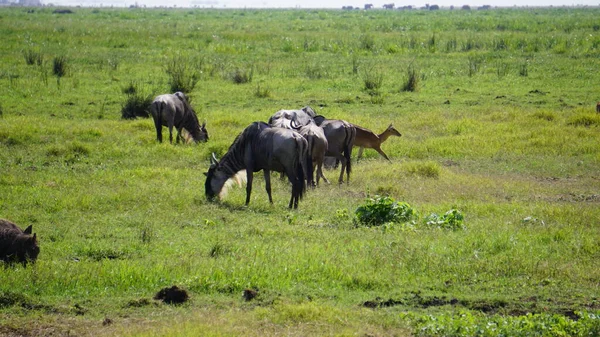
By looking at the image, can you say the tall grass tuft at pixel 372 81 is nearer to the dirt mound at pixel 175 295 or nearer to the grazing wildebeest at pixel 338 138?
the grazing wildebeest at pixel 338 138

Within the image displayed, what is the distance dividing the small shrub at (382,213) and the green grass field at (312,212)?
0.52ft

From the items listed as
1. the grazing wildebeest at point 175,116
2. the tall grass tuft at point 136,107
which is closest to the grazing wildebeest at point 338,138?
the grazing wildebeest at point 175,116

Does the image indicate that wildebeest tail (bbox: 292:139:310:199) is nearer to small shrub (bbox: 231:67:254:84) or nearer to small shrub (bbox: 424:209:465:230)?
small shrub (bbox: 424:209:465:230)

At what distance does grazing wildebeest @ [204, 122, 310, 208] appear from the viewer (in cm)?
1125

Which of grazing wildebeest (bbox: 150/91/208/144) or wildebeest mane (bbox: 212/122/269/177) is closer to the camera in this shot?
wildebeest mane (bbox: 212/122/269/177)

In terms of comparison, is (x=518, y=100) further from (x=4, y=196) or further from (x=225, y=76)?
(x=4, y=196)

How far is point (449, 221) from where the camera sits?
32.6ft

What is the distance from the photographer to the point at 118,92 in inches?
832

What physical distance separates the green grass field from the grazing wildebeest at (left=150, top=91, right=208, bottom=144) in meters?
0.42

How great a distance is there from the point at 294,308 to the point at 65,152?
338 inches

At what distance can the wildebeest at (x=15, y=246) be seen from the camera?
26.4 feet

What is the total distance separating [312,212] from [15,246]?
4292mm

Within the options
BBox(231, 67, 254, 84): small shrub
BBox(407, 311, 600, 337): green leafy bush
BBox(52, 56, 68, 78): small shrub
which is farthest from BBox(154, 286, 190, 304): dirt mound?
BBox(52, 56, 68, 78): small shrub

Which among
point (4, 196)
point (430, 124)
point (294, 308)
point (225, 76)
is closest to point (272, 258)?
point (294, 308)
